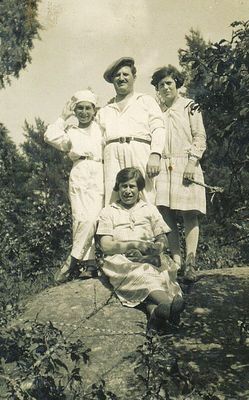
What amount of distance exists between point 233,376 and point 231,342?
0.46 metres

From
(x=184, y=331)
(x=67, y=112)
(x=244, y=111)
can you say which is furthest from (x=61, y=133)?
(x=244, y=111)

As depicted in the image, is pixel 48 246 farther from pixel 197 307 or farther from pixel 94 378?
pixel 94 378

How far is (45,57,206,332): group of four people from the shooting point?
4.99 metres

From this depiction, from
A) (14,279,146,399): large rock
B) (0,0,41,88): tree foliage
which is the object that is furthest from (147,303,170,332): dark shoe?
(0,0,41,88): tree foliage

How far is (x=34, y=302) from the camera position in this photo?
5.22m

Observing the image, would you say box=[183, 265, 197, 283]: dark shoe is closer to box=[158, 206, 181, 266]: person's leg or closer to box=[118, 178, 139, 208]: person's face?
box=[158, 206, 181, 266]: person's leg

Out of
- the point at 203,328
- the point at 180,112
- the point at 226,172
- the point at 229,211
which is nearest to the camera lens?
the point at 229,211

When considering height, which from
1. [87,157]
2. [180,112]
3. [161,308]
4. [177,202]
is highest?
[180,112]

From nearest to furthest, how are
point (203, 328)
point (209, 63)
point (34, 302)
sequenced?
point (209, 63) < point (203, 328) < point (34, 302)

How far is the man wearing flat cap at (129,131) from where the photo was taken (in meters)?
5.33

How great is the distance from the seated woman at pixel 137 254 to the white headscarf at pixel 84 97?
0.91m

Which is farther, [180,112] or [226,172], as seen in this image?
[226,172]

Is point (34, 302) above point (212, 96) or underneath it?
underneath

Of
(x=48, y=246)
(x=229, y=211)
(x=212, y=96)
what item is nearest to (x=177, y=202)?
(x=229, y=211)
